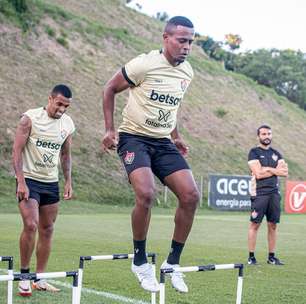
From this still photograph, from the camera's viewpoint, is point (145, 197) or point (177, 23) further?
point (177, 23)

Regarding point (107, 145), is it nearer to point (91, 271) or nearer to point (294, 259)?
point (91, 271)

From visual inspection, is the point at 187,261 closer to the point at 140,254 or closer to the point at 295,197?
the point at 140,254

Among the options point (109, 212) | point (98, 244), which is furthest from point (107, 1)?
point (98, 244)

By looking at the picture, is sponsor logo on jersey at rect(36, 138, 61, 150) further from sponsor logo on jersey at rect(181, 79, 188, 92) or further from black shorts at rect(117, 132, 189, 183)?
sponsor logo on jersey at rect(181, 79, 188, 92)

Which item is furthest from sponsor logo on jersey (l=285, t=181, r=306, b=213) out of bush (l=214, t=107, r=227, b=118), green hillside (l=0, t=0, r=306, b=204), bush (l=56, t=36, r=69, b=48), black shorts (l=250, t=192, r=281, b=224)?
black shorts (l=250, t=192, r=281, b=224)

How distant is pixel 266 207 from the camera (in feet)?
42.2

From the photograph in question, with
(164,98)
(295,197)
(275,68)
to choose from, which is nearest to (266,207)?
(164,98)

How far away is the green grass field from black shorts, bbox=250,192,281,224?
0.78 m

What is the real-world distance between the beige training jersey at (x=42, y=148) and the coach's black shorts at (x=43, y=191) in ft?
0.19

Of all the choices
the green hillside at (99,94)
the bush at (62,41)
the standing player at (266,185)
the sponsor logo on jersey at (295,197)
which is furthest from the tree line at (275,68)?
the standing player at (266,185)

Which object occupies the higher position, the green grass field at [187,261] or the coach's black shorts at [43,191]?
the coach's black shorts at [43,191]

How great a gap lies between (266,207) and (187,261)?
188cm

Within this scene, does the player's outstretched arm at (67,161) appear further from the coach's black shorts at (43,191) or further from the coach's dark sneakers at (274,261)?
the coach's dark sneakers at (274,261)

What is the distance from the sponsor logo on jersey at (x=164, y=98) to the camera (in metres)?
7.19
